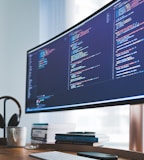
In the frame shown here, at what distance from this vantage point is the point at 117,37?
3.46 feet

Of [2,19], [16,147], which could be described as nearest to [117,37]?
[16,147]

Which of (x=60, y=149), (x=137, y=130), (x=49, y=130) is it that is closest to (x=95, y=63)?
(x=137, y=130)

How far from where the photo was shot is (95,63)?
1165mm

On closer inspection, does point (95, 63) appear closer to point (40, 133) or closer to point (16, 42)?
point (40, 133)

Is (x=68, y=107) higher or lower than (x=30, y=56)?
lower

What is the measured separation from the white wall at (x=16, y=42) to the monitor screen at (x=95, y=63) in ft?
2.12

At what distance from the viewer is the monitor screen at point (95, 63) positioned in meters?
0.97

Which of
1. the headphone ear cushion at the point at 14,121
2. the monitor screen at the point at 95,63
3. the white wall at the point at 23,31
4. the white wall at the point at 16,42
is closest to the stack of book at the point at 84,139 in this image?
the monitor screen at the point at 95,63

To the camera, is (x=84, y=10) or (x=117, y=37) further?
(x=84, y=10)

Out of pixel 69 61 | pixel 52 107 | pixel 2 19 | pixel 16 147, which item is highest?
pixel 2 19

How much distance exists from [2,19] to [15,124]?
101 centimetres

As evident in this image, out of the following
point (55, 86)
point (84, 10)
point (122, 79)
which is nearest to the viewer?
point (122, 79)

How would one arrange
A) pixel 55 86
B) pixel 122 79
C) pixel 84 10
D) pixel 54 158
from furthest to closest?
pixel 84 10, pixel 55 86, pixel 122 79, pixel 54 158

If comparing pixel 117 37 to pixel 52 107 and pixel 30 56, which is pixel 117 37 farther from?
pixel 30 56
